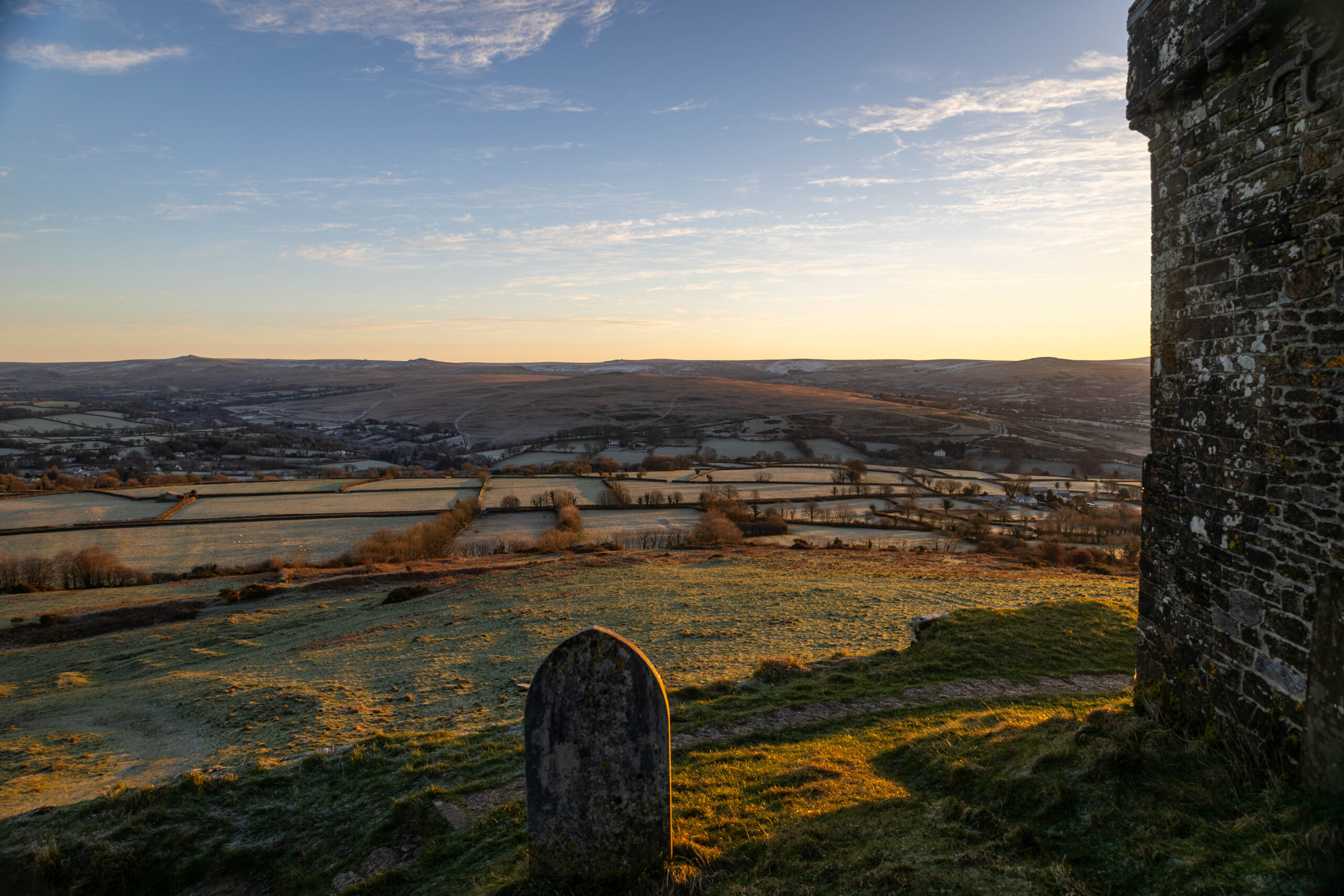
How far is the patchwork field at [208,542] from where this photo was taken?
132 feet

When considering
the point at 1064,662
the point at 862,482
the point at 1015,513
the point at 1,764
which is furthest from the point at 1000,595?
the point at 862,482

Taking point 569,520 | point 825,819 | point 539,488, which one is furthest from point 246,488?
point 825,819

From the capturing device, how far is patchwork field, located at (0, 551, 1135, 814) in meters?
11.9

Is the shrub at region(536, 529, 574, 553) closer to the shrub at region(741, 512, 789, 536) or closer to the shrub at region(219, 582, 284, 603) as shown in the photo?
the shrub at region(741, 512, 789, 536)

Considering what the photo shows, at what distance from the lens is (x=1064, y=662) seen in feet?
45.3

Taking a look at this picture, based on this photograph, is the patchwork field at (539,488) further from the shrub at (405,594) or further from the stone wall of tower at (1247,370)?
the stone wall of tower at (1247,370)

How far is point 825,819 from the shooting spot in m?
6.57

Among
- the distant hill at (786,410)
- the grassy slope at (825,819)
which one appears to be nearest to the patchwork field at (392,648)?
the grassy slope at (825,819)

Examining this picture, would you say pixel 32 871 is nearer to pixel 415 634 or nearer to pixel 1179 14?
pixel 415 634

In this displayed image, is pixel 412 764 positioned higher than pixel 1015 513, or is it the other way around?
pixel 412 764

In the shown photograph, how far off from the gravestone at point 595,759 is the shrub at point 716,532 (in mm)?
39662

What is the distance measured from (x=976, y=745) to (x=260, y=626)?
24725 millimetres

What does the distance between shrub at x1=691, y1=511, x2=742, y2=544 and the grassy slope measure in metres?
34.0

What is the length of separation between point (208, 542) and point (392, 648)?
35232mm
